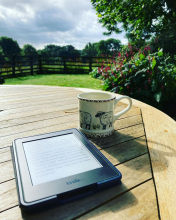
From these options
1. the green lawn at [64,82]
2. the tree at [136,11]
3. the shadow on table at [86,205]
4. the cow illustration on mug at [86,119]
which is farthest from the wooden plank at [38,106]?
the tree at [136,11]

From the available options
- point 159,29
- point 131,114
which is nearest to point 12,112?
point 131,114

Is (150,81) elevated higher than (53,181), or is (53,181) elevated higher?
(150,81)

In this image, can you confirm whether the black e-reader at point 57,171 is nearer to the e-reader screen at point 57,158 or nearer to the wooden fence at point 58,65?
the e-reader screen at point 57,158

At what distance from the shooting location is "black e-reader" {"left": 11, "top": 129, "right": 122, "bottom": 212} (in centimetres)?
38

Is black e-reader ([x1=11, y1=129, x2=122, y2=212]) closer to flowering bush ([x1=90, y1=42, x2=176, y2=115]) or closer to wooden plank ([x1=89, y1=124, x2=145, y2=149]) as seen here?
wooden plank ([x1=89, y1=124, x2=145, y2=149])

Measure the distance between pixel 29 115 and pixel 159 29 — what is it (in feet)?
27.3

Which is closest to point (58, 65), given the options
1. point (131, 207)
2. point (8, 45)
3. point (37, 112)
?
point (37, 112)

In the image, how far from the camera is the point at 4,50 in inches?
1668

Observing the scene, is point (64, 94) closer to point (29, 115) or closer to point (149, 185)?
point (29, 115)

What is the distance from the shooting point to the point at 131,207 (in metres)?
0.38

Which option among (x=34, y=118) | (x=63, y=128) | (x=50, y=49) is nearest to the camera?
(x=63, y=128)

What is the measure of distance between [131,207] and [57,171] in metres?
0.19

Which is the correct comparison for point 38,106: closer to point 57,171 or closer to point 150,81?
point 57,171

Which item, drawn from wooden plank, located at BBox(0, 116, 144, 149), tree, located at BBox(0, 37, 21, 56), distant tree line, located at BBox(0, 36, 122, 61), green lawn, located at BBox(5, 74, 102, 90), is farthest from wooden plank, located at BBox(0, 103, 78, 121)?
tree, located at BBox(0, 37, 21, 56)
